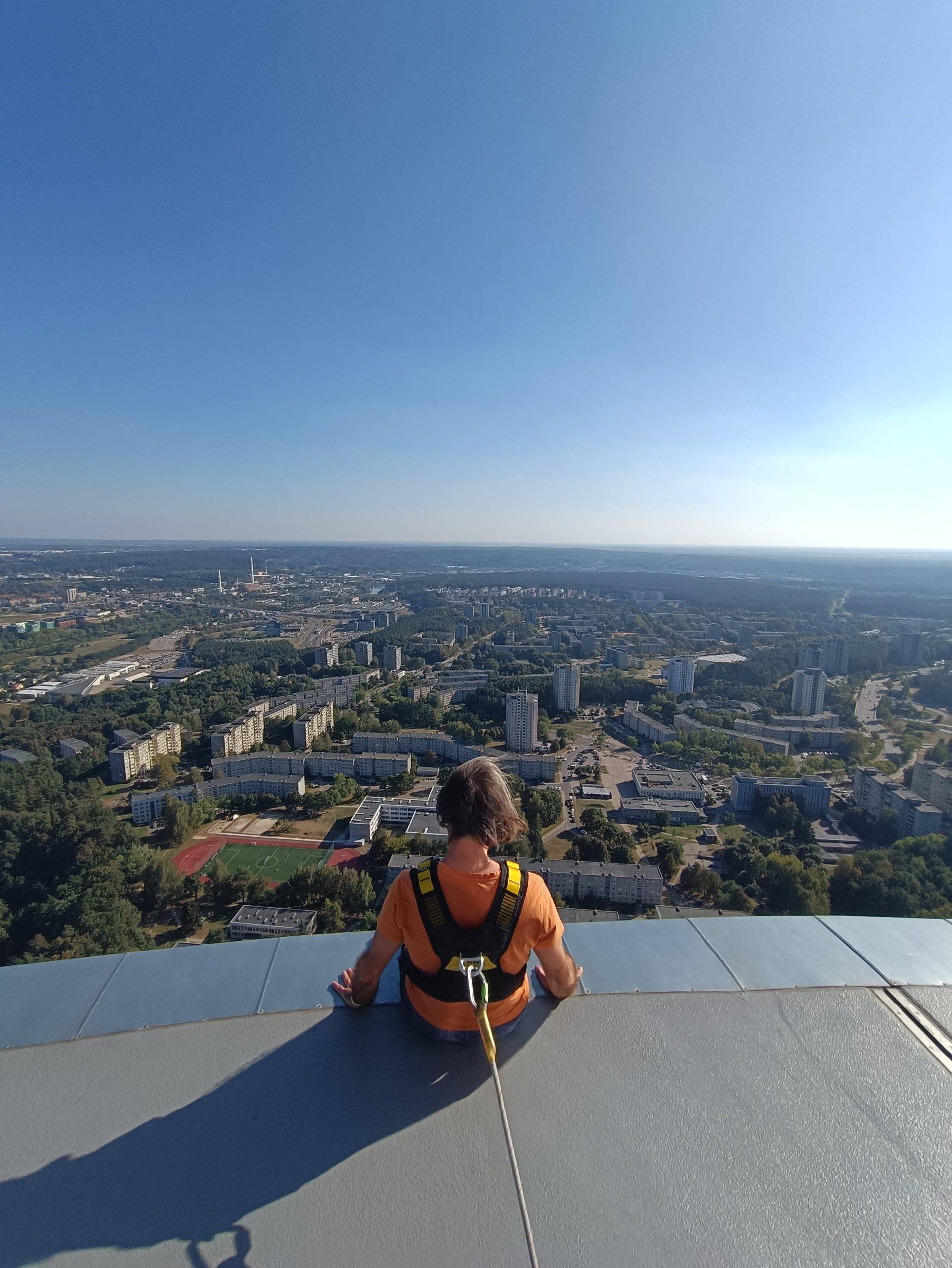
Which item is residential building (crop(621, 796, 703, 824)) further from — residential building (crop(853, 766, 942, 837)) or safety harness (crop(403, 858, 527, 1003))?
safety harness (crop(403, 858, 527, 1003))

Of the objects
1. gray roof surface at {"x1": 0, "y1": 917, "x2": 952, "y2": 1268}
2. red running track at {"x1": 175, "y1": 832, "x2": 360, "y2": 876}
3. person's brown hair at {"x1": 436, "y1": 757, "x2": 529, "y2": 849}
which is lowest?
red running track at {"x1": 175, "y1": 832, "x2": 360, "y2": 876}

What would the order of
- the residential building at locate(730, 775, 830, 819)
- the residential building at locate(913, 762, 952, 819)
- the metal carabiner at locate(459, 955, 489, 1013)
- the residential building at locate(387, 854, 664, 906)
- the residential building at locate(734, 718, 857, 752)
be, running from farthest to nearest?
the residential building at locate(734, 718, 857, 752) < the residential building at locate(730, 775, 830, 819) < the residential building at locate(913, 762, 952, 819) < the residential building at locate(387, 854, 664, 906) < the metal carabiner at locate(459, 955, 489, 1013)

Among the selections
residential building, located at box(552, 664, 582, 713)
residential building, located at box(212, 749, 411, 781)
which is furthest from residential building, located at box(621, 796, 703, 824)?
residential building, located at box(552, 664, 582, 713)

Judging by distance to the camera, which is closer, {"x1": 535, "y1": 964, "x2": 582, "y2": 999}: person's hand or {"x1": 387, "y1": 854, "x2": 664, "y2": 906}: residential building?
{"x1": 535, "y1": 964, "x2": 582, "y2": 999}: person's hand

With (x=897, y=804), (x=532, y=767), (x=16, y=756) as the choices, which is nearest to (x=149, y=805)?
(x=16, y=756)

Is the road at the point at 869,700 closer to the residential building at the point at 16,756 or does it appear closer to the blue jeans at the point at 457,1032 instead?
the blue jeans at the point at 457,1032

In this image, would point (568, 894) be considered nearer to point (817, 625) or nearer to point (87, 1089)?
point (87, 1089)

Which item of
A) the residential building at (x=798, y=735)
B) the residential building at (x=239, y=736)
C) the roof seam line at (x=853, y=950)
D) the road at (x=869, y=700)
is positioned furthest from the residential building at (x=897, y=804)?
the residential building at (x=239, y=736)
